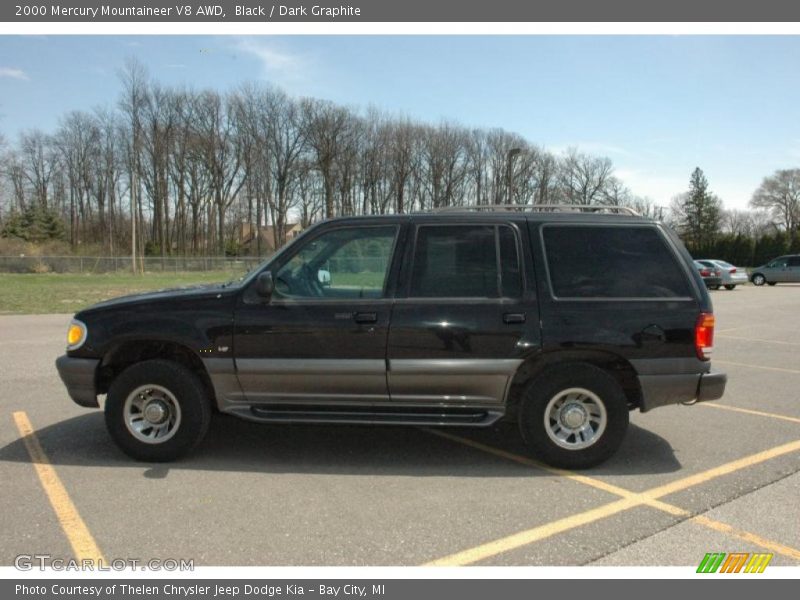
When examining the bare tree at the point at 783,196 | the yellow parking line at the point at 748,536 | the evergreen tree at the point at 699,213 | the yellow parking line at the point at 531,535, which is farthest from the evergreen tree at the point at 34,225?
the bare tree at the point at 783,196

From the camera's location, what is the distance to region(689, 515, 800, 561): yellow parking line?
3.30 meters

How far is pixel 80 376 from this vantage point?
4641 millimetres

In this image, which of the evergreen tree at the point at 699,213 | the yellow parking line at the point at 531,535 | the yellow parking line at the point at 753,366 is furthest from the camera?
the evergreen tree at the point at 699,213

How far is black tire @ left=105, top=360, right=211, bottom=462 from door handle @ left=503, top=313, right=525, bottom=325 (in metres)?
2.41

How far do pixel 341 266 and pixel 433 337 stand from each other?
3.15ft

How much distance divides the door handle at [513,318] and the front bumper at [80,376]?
126 inches

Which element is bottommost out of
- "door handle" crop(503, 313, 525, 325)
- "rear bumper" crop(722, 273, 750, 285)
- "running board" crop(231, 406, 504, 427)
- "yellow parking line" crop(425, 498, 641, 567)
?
"yellow parking line" crop(425, 498, 641, 567)

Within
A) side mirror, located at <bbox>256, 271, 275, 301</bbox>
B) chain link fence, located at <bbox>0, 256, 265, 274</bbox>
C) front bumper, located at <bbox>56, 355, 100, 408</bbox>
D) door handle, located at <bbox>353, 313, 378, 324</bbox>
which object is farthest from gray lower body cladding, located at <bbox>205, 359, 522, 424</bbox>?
chain link fence, located at <bbox>0, 256, 265, 274</bbox>

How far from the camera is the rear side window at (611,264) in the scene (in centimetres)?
453

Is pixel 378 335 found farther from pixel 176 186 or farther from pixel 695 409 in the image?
pixel 176 186

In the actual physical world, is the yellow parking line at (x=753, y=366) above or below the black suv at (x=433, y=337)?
below

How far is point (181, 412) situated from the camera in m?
4.59

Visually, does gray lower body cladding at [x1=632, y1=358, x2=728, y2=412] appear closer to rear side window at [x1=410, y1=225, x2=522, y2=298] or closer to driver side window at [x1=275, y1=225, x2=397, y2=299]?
rear side window at [x1=410, y1=225, x2=522, y2=298]

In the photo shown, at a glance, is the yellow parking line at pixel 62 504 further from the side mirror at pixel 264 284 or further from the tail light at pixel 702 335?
the tail light at pixel 702 335
